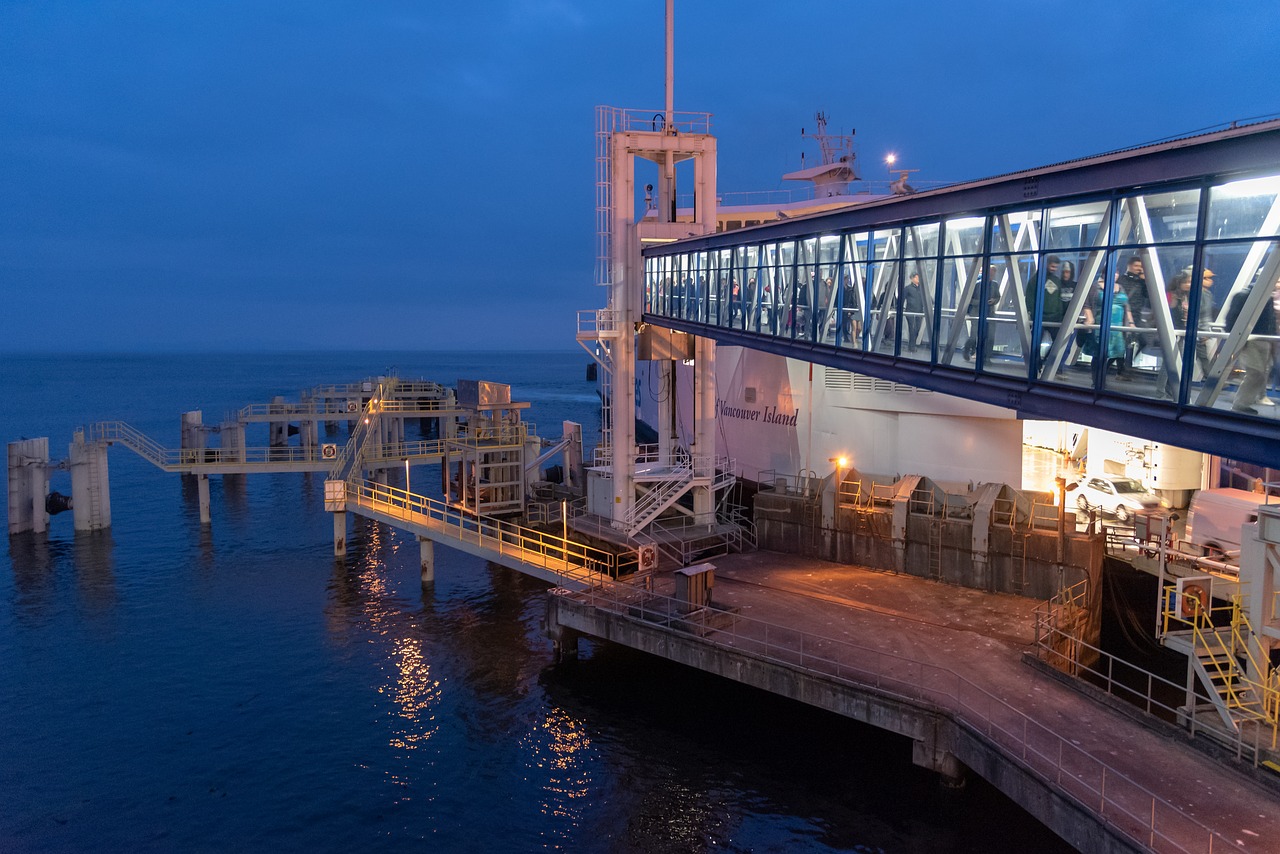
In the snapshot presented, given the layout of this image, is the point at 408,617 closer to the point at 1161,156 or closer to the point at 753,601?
the point at 753,601

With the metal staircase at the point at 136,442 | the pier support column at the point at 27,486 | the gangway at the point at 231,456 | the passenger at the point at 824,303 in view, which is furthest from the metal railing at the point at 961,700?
the pier support column at the point at 27,486

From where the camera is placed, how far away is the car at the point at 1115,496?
26828 mm

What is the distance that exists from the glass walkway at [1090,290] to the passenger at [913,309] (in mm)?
30

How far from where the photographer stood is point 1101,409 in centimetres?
1080

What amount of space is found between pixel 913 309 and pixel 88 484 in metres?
38.2

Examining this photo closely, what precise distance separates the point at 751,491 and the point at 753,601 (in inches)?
546

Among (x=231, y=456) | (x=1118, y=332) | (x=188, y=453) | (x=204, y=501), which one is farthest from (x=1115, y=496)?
(x=188, y=453)

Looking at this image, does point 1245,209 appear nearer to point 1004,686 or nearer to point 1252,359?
point 1252,359

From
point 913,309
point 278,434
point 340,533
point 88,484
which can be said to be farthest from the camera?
point 278,434

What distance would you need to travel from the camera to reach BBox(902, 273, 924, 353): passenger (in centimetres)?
1508

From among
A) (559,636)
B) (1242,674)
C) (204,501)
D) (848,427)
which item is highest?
(848,427)

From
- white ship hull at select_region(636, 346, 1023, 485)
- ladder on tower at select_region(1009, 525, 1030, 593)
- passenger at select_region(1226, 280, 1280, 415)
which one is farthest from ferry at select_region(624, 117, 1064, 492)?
passenger at select_region(1226, 280, 1280, 415)

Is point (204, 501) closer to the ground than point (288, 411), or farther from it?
closer to the ground

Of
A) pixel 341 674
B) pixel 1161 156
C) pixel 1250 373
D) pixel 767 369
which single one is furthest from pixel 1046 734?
pixel 767 369
